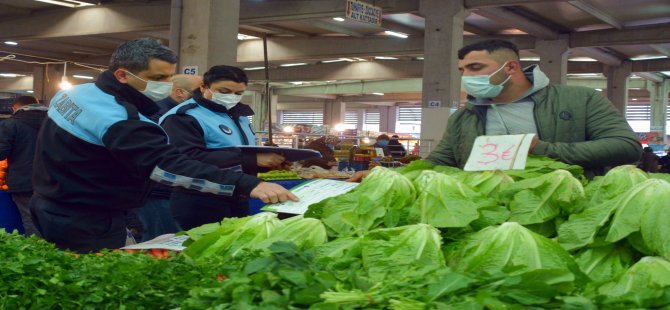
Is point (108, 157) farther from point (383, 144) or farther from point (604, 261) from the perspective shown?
point (383, 144)

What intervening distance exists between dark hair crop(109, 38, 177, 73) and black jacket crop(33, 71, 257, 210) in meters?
0.08

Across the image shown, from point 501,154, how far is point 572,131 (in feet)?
2.56

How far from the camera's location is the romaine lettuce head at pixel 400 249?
1456 millimetres

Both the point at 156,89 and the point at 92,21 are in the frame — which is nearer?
the point at 156,89

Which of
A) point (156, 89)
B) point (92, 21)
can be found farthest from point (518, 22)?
point (156, 89)

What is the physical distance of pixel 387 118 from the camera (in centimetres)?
4441

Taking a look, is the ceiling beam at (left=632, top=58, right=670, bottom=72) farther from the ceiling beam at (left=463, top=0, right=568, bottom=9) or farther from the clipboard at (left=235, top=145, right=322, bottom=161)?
the clipboard at (left=235, top=145, right=322, bottom=161)

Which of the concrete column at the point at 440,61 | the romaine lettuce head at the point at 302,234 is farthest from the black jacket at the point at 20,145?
the concrete column at the point at 440,61

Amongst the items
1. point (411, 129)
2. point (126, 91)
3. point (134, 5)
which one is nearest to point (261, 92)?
point (411, 129)

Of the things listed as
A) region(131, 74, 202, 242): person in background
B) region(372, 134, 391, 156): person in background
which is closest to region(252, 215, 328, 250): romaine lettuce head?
region(131, 74, 202, 242): person in background

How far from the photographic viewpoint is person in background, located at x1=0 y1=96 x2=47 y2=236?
20.0 feet

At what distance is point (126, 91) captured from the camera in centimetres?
292

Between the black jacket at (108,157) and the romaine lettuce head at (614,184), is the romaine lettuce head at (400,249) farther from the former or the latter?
the black jacket at (108,157)

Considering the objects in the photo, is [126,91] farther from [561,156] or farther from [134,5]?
[134,5]
